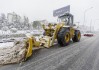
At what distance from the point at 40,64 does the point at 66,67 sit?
1055mm

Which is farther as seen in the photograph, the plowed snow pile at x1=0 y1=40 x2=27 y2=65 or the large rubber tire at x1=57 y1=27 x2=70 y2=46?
the large rubber tire at x1=57 y1=27 x2=70 y2=46

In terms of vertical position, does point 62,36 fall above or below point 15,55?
above

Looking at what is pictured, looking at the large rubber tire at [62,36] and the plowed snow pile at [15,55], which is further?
the large rubber tire at [62,36]

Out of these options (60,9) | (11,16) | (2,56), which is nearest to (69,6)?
(60,9)

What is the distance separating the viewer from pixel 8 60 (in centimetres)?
577

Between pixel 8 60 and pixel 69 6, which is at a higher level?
pixel 69 6

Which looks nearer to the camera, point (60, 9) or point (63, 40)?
point (63, 40)

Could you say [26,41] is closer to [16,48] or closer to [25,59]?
[16,48]

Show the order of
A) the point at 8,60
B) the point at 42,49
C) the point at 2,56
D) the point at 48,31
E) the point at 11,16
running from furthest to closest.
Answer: the point at 11,16
the point at 48,31
the point at 42,49
the point at 2,56
the point at 8,60

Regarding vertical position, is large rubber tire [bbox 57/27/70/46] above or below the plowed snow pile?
above

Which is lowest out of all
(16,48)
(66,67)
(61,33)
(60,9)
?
(66,67)

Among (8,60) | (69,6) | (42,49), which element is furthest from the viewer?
(69,6)

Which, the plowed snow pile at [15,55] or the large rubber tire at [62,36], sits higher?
the large rubber tire at [62,36]

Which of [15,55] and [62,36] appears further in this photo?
[62,36]
